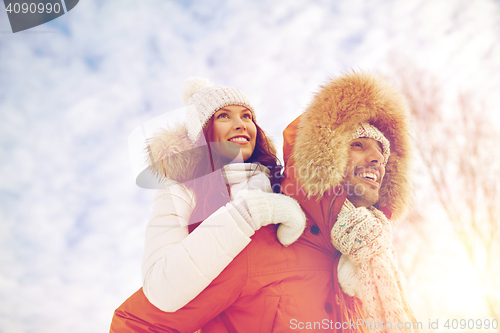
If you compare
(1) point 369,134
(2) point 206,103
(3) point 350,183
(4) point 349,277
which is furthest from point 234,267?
(2) point 206,103

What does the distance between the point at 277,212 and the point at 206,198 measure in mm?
550

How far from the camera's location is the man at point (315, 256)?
126cm

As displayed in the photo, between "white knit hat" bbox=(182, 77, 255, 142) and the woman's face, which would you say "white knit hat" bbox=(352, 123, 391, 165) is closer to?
the woman's face

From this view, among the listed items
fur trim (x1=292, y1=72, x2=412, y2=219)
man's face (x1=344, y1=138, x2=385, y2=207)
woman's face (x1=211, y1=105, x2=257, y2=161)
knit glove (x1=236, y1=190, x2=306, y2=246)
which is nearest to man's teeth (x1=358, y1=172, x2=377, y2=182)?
man's face (x1=344, y1=138, x2=385, y2=207)

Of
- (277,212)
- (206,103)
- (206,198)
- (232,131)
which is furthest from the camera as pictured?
(206,103)

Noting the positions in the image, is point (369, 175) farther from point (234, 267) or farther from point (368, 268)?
point (234, 267)

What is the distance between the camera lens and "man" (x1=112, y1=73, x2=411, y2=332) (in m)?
1.26

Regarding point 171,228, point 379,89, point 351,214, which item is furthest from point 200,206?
point 379,89

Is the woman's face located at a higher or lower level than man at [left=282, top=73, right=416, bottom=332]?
higher

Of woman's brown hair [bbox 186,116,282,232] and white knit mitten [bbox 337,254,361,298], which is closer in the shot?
white knit mitten [bbox 337,254,361,298]

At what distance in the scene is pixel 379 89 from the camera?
1665mm

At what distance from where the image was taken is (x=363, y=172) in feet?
4.93

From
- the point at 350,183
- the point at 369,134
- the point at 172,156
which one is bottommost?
the point at 350,183

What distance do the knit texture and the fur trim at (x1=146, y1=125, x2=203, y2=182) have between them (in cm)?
99
